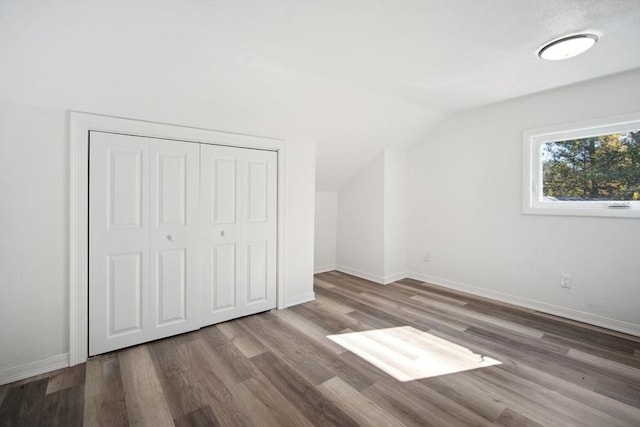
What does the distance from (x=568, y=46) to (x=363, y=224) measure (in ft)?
9.61

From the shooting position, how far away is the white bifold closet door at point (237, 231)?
2654 mm

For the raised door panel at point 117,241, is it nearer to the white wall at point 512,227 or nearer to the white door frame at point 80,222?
the white door frame at point 80,222

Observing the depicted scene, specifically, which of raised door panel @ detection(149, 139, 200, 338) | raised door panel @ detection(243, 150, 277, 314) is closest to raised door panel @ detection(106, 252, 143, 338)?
raised door panel @ detection(149, 139, 200, 338)

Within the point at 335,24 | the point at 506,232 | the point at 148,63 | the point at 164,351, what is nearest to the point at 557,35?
the point at 335,24

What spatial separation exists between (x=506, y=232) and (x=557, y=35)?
211 cm

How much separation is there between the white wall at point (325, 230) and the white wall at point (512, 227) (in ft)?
4.05

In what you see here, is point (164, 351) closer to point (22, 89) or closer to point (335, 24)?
point (22, 89)

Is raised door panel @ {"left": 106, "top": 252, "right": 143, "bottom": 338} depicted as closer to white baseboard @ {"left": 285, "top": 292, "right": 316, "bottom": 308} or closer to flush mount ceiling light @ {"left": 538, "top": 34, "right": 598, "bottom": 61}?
white baseboard @ {"left": 285, "top": 292, "right": 316, "bottom": 308}

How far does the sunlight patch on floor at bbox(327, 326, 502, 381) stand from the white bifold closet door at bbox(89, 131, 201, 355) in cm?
141

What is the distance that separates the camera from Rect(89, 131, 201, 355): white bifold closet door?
215cm

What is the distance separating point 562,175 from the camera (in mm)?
3041

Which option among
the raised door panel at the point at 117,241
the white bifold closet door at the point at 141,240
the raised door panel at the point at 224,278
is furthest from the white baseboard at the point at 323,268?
the raised door panel at the point at 117,241

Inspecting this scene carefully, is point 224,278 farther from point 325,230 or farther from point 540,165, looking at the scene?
point 540,165

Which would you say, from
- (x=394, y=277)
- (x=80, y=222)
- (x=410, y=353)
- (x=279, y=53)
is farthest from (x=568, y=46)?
(x=80, y=222)
